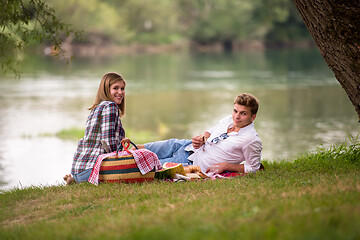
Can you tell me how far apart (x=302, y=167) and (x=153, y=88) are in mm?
20497

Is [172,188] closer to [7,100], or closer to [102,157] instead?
[102,157]

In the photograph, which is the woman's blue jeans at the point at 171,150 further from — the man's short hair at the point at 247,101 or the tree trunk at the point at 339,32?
the tree trunk at the point at 339,32

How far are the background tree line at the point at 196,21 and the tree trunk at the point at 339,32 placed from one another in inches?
2590

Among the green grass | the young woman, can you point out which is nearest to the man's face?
the green grass

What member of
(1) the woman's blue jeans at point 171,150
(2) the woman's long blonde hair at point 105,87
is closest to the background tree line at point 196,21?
(1) the woman's blue jeans at point 171,150

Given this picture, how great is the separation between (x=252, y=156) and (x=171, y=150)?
1.37 meters

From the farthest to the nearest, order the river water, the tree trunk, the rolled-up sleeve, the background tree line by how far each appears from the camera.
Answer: the background tree line → the river water → the rolled-up sleeve → the tree trunk

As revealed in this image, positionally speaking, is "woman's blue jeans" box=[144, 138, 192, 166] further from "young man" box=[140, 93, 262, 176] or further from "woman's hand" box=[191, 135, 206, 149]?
"woman's hand" box=[191, 135, 206, 149]

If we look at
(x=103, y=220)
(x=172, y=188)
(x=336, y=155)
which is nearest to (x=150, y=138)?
(x=336, y=155)

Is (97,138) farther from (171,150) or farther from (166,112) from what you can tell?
(166,112)

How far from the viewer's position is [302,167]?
6.93m

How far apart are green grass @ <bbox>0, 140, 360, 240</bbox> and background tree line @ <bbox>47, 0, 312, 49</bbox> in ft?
215

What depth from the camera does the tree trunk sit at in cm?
558

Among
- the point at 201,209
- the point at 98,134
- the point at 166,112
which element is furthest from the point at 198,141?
the point at 166,112
